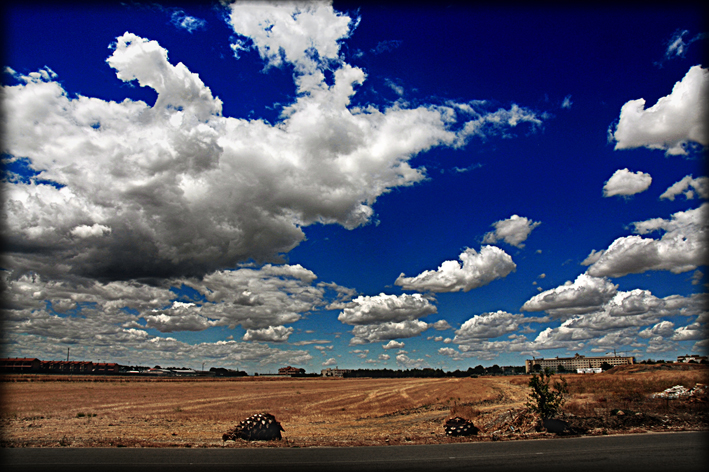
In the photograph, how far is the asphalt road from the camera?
1244 centimetres

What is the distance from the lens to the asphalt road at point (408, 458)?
12.4 metres

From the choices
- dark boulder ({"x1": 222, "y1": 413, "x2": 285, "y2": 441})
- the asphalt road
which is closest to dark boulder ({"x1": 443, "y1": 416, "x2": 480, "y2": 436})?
A: the asphalt road

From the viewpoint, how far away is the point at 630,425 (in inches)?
824

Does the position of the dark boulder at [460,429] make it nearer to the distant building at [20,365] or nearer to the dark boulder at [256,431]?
the dark boulder at [256,431]

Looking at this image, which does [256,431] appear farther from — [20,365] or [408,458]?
[20,365]

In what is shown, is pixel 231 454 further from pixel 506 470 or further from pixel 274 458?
pixel 506 470

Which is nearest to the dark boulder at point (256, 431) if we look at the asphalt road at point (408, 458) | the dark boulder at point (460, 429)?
the asphalt road at point (408, 458)

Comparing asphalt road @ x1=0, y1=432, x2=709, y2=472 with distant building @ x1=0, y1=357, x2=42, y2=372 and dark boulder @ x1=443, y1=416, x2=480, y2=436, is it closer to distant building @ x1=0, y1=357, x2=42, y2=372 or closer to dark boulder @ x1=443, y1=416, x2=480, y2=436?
dark boulder @ x1=443, y1=416, x2=480, y2=436

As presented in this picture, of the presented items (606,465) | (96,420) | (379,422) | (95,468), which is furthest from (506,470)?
(96,420)

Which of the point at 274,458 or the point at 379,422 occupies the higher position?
the point at 274,458

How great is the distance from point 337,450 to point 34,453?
11204 mm

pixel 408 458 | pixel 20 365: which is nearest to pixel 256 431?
pixel 408 458

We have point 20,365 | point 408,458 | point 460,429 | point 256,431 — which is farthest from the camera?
point 20,365

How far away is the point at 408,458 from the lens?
13.7 m
